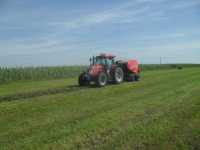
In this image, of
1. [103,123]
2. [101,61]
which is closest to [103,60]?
[101,61]

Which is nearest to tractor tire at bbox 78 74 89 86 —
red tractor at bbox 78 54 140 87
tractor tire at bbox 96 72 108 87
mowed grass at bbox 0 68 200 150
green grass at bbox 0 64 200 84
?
red tractor at bbox 78 54 140 87

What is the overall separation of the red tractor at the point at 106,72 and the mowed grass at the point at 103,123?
5.73 m

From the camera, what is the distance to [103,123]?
8.98 m

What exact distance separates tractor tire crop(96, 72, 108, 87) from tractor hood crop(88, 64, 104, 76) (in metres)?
0.25

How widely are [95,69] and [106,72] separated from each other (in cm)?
91

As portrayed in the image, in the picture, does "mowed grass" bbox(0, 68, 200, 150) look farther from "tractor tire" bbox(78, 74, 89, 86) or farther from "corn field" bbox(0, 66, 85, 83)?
"corn field" bbox(0, 66, 85, 83)

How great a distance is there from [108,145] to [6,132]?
2724mm

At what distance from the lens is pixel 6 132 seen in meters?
8.40

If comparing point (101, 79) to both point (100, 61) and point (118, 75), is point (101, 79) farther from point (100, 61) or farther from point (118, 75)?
point (118, 75)

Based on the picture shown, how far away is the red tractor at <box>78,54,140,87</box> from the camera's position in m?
19.8

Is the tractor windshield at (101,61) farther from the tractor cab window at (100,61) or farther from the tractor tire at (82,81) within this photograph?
the tractor tire at (82,81)

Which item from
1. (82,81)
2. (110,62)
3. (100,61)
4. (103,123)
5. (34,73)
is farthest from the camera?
(34,73)

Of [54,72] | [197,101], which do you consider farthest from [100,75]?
[54,72]

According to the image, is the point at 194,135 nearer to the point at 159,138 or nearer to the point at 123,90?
the point at 159,138
